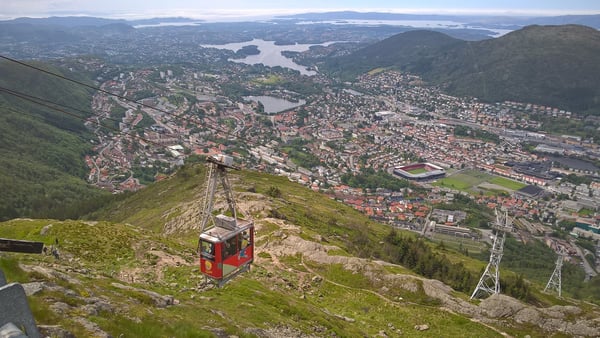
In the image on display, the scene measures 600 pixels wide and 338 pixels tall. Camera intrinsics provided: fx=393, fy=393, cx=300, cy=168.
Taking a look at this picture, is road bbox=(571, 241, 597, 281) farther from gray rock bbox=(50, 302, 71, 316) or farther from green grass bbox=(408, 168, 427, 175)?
gray rock bbox=(50, 302, 71, 316)

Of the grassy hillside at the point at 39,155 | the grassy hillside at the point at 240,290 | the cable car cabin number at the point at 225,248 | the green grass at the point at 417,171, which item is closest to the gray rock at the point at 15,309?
the grassy hillside at the point at 240,290

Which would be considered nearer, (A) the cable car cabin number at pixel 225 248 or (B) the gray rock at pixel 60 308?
(B) the gray rock at pixel 60 308

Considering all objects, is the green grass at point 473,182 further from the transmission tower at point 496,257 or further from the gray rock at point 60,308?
the gray rock at point 60,308

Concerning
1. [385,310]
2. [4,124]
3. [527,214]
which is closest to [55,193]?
[4,124]

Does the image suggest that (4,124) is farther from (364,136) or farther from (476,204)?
(476,204)

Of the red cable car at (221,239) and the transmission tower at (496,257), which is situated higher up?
the red cable car at (221,239)

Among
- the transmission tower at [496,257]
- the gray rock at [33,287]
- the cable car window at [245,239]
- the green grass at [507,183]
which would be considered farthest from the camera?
the green grass at [507,183]

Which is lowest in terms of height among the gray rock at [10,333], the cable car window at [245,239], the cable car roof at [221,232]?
the cable car window at [245,239]

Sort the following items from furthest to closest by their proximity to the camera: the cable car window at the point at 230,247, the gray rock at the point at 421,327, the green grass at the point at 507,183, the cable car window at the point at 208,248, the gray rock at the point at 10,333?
the green grass at the point at 507,183 → the gray rock at the point at 421,327 → the cable car window at the point at 230,247 → the cable car window at the point at 208,248 → the gray rock at the point at 10,333

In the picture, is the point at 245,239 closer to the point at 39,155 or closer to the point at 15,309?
the point at 15,309
